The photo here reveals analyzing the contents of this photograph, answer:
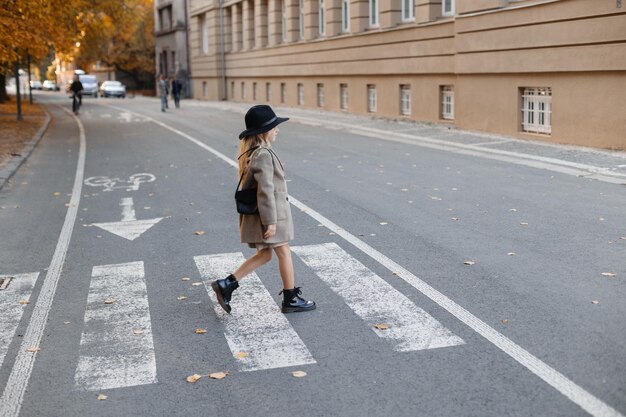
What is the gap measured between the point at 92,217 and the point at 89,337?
528 cm

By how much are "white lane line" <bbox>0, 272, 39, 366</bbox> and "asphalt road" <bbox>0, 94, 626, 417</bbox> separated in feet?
0.09

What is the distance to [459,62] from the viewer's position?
23.1 meters

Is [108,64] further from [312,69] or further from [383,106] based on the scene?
[383,106]

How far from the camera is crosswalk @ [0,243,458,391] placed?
214 inches

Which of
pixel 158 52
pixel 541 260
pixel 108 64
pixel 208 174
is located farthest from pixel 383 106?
pixel 108 64

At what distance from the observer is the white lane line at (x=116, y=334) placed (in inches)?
207

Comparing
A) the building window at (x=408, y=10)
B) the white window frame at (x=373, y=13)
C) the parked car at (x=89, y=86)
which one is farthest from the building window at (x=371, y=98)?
the parked car at (x=89, y=86)

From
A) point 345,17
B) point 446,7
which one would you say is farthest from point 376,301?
point 345,17

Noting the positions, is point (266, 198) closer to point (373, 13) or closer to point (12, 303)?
point (12, 303)

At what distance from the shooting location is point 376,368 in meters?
5.23

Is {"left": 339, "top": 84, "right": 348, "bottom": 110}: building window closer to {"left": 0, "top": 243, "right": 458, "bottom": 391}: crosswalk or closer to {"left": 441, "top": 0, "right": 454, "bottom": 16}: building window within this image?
{"left": 441, "top": 0, "right": 454, "bottom": 16}: building window

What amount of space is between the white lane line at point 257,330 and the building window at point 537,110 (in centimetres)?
1356

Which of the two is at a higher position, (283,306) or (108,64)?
(108,64)

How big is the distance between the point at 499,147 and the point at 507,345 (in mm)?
13434
